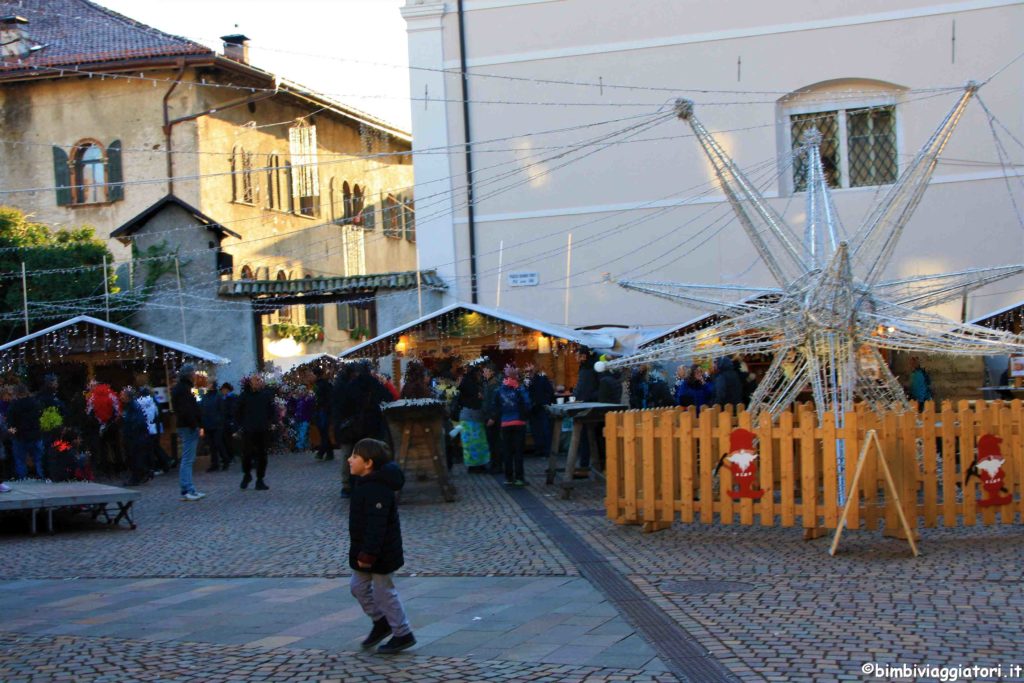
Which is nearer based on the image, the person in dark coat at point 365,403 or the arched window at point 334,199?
the person in dark coat at point 365,403

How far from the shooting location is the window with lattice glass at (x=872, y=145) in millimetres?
27641

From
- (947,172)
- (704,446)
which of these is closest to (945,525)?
(704,446)

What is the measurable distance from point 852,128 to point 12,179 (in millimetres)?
21233

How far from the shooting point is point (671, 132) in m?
28.4

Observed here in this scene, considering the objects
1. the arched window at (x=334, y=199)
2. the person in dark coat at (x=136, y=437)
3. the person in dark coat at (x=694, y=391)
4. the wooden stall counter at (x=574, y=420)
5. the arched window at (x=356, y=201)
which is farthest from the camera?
the arched window at (x=356, y=201)

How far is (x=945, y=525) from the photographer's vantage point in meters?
11.5

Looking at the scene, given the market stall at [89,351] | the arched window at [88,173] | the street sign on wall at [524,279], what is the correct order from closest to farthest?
the market stall at [89,351] → the street sign on wall at [524,279] → the arched window at [88,173]

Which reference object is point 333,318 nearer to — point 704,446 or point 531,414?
point 531,414

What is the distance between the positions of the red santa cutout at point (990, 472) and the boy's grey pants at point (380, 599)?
19.3ft

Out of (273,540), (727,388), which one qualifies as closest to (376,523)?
(273,540)

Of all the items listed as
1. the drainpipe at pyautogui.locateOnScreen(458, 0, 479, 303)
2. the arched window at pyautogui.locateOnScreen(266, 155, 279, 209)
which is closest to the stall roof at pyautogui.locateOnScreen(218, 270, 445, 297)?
the drainpipe at pyautogui.locateOnScreen(458, 0, 479, 303)

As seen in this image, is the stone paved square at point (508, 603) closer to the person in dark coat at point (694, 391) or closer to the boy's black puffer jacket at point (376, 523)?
the boy's black puffer jacket at point (376, 523)

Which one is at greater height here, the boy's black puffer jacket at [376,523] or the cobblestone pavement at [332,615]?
the boy's black puffer jacket at [376,523]

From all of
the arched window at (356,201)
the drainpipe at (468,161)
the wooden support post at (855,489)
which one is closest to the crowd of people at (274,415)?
the drainpipe at (468,161)
